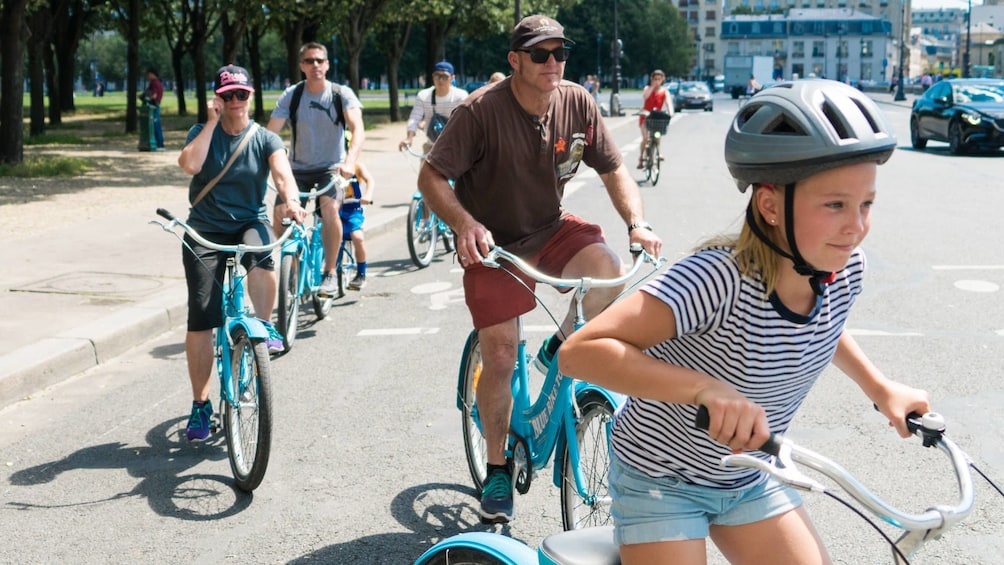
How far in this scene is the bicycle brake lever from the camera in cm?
180

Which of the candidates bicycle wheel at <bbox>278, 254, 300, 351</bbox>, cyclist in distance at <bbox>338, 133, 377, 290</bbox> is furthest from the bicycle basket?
bicycle wheel at <bbox>278, 254, 300, 351</bbox>

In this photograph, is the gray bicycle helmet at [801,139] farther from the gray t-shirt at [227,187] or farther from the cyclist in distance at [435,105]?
the cyclist in distance at [435,105]

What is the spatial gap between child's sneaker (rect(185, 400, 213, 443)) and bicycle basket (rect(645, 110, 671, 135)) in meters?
14.1

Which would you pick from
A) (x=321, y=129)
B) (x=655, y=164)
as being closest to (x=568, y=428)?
(x=321, y=129)

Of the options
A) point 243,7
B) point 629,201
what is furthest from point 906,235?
point 243,7

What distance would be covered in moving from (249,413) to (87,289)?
469cm

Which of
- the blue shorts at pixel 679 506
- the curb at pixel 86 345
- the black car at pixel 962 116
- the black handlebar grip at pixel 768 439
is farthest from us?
the black car at pixel 962 116

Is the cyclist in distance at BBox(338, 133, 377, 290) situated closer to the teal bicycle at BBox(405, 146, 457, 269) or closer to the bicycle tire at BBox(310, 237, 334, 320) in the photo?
the bicycle tire at BBox(310, 237, 334, 320)

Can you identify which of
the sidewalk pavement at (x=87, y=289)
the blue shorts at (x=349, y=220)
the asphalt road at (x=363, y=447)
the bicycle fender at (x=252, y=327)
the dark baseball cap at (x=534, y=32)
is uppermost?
the dark baseball cap at (x=534, y=32)

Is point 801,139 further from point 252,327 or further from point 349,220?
point 349,220

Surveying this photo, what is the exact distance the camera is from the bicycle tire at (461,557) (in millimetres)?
2670

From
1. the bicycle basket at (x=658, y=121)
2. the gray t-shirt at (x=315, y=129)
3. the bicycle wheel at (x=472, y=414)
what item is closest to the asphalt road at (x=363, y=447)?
the bicycle wheel at (x=472, y=414)

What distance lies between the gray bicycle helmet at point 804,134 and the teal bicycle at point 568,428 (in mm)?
1087

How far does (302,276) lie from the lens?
809 cm
